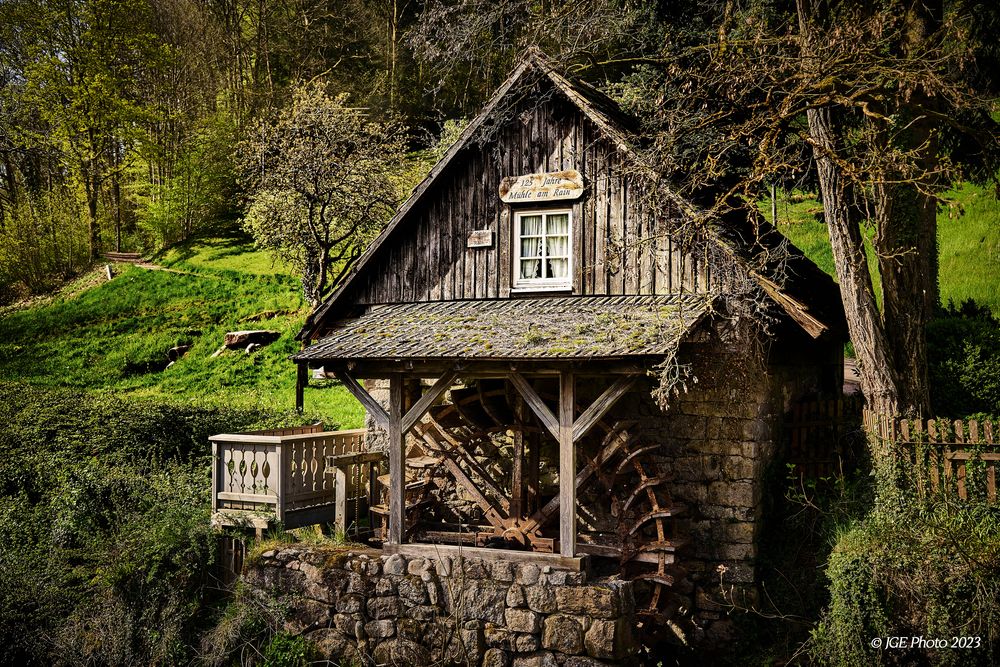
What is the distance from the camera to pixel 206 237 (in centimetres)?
3697

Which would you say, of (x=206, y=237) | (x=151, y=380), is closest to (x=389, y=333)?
(x=151, y=380)

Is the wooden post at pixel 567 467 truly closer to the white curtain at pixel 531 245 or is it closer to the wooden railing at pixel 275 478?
the white curtain at pixel 531 245

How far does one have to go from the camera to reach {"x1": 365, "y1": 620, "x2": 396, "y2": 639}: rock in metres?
10.9

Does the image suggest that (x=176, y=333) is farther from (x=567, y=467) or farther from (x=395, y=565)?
(x=567, y=467)

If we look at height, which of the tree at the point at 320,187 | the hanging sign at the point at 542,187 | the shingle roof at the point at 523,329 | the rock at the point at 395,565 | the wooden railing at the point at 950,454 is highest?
the tree at the point at 320,187

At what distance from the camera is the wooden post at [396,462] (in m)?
11.4

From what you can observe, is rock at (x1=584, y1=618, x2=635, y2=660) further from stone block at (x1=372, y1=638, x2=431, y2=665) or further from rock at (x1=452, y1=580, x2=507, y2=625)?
stone block at (x1=372, y1=638, x2=431, y2=665)

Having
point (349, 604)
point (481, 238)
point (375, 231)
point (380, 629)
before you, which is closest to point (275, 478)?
point (349, 604)

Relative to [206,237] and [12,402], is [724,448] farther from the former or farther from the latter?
[206,237]

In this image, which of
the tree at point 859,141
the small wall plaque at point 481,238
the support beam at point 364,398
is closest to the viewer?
the tree at point 859,141

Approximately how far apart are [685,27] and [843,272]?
22.3 feet

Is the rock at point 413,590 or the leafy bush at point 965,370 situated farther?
the leafy bush at point 965,370

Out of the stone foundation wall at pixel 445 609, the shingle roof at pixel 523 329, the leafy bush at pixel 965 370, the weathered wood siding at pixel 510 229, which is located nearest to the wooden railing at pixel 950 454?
the shingle roof at pixel 523 329

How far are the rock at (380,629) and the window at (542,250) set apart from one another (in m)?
4.79
